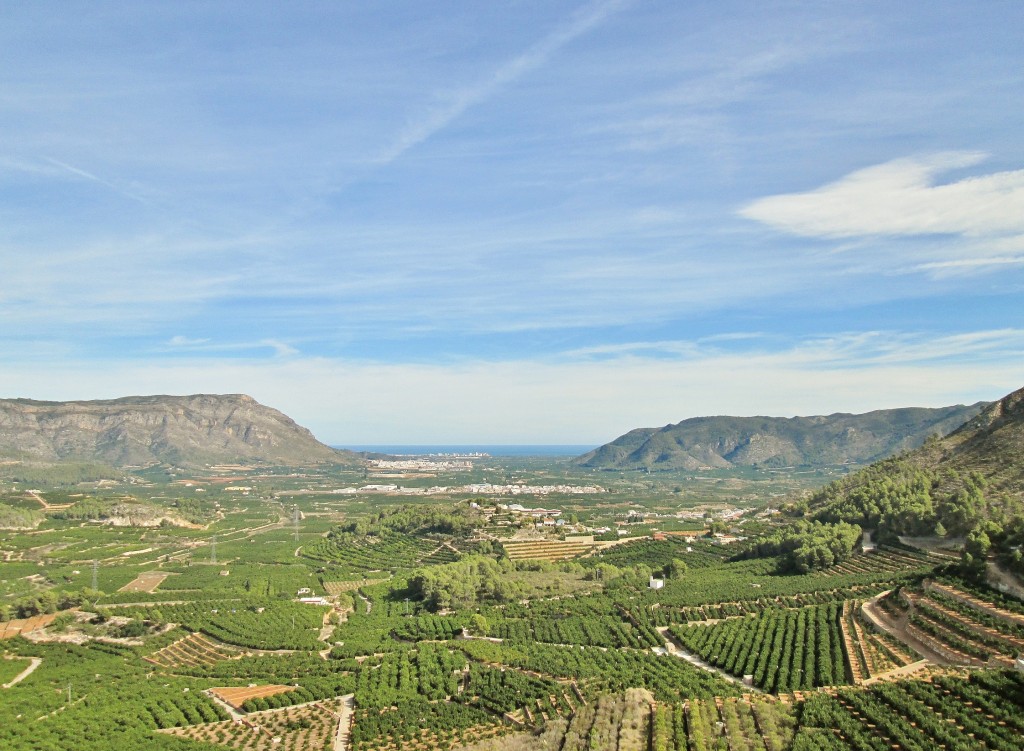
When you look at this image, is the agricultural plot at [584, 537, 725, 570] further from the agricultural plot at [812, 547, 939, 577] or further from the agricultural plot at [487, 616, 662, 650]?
the agricultural plot at [487, 616, 662, 650]

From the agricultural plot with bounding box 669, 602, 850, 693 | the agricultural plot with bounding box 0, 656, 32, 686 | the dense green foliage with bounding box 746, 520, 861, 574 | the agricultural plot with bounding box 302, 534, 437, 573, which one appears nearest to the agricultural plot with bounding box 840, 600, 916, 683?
the agricultural plot with bounding box 669, 602, 850, 693

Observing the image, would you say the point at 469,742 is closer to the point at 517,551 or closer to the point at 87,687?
the point at 87,687

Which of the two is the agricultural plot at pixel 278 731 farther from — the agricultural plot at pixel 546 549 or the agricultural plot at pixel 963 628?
the agricultural plot at pixel 546 549

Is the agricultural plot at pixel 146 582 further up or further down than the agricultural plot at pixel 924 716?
further down

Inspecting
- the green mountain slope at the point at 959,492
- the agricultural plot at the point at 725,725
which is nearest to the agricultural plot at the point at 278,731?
the agricultural plot at the point at 725,725

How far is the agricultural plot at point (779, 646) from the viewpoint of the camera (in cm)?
3462

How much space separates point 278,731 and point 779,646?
26034 millimetres

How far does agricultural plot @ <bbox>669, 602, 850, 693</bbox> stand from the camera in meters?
34.6

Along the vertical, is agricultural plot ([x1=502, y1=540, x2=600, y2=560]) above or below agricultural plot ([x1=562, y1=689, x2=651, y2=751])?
below

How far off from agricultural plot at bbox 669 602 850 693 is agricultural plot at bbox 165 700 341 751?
67.1 ft

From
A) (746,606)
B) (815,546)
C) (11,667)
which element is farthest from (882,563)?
(11,667)

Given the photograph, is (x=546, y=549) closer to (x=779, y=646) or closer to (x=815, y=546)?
(x=815, y=546)

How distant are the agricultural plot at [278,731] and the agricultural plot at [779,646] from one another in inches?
805

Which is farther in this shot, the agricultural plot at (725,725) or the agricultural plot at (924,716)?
the agricultural plot at (725,725)
